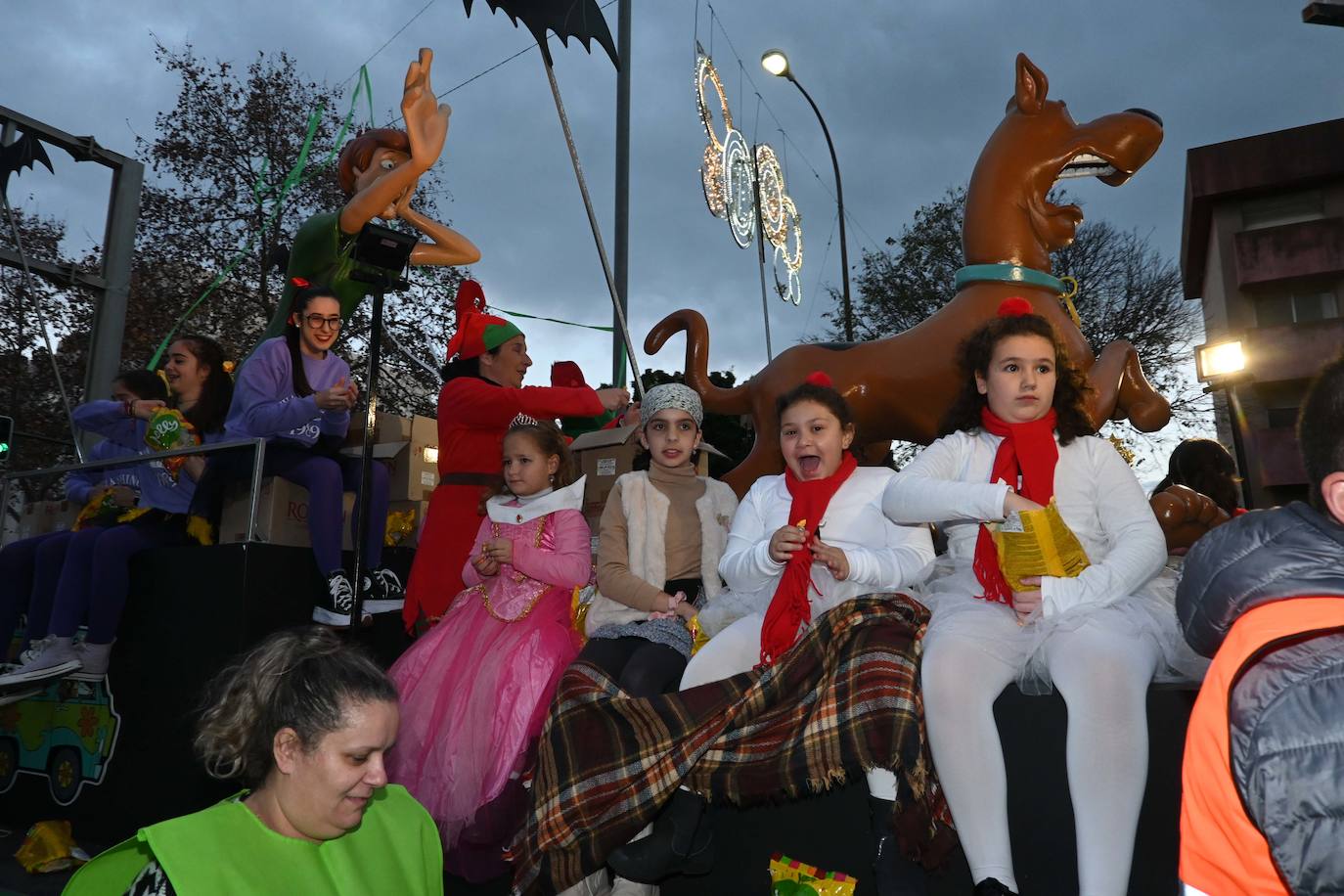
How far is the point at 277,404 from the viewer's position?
176 inches

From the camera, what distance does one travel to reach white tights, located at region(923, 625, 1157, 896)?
219 cm

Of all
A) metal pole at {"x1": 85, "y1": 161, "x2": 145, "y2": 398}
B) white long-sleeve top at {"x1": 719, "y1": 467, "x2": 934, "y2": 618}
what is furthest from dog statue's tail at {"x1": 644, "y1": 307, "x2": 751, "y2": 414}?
metal pole at {"x1": 85, "y1": 161, "x2": 145, "y2": 398}

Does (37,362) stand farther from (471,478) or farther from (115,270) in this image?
(471,478)

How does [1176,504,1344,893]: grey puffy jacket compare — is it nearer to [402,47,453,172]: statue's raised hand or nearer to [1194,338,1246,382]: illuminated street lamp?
[402,47,453,172]: statue's raised hand

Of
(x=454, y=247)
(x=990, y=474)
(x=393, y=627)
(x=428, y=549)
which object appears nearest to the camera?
(x=990, y=474)

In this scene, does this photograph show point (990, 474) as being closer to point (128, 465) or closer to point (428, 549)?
point (428, 549)

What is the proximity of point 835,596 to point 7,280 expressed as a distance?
15.4 m

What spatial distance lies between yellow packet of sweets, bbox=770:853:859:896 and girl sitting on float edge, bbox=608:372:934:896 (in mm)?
180

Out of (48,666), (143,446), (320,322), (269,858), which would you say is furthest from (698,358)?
(269,858)

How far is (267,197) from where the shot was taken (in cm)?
1406

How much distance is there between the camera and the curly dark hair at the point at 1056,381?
10.1ft

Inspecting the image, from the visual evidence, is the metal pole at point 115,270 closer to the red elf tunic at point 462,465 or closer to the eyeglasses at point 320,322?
the eyeglasses at point 320,322

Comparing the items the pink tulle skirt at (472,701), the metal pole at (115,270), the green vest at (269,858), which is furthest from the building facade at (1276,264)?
the green vest at (269,858)

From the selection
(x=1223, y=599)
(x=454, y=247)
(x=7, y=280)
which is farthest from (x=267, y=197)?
(x=1223, y=599)
